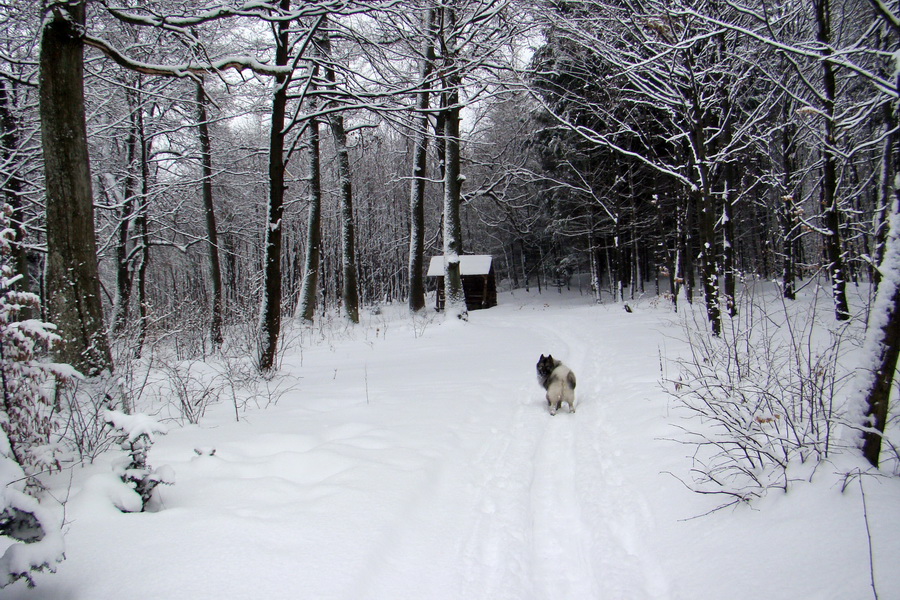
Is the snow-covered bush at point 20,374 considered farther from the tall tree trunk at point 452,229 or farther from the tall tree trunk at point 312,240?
the tall tree trunk at point 452,229

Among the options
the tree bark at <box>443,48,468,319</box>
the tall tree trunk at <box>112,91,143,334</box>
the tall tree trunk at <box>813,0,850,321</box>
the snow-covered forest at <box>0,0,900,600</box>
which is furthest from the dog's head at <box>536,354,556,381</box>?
the tall tree trunk at <box>112,91,143,334</box>

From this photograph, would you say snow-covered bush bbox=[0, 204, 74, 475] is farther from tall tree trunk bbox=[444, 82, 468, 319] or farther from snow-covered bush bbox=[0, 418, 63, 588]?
tall tree trunk bbox=[444, 82, 468, 319]

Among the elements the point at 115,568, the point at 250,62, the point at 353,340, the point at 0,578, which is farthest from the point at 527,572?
the point at 353,340

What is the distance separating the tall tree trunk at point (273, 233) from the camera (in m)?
6.57

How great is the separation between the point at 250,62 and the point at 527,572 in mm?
6271

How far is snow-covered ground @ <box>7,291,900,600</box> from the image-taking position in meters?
2.12

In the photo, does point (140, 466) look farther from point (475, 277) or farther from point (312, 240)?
point (475, 277)

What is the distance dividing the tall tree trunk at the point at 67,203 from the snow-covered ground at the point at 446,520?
47.4 inches

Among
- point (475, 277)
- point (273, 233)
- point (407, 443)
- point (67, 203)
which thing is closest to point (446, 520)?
point (407, 443)

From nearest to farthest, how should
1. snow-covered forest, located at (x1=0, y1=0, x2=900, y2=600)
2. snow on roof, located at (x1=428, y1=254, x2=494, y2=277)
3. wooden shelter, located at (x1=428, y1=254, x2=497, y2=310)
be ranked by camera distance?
snow-covered forest, located at (x1=0, y1=0, x2=900, y2=600) → snow on roof, located at (x1=428, y1=254, x2=494, y2=277) → wooden shelter, located at (x1=428, y1=254, x2=497, y2=310)

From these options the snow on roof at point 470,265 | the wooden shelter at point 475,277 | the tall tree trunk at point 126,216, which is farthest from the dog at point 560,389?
the wooden shelter at point 475,277

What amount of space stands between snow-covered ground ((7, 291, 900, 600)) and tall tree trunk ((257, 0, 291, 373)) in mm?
1718

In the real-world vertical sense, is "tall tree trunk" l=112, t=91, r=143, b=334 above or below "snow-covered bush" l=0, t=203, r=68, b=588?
above

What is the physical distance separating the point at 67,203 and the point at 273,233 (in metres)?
2.91
